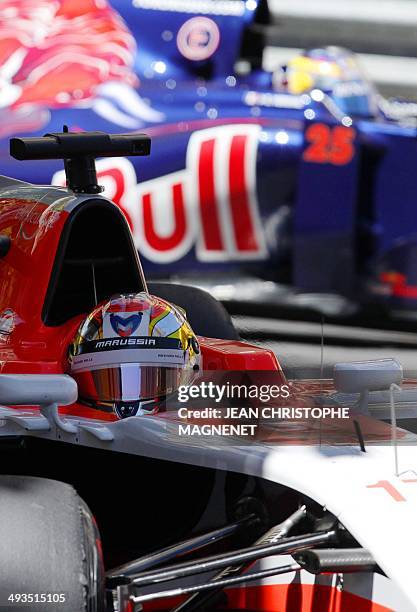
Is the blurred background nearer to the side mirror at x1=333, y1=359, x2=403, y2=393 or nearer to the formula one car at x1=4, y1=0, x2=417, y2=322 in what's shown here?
the formula one car at x1=4, y1=0, x2=417, y2=322

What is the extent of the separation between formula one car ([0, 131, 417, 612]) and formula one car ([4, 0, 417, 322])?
3263mm

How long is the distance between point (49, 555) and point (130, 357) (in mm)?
693

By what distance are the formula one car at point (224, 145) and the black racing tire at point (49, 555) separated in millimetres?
4172

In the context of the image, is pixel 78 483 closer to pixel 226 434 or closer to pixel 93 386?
pixel 93 386

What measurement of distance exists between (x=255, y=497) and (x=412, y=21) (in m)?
10.5

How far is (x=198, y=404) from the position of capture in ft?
7.61

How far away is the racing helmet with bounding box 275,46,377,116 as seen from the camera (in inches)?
275

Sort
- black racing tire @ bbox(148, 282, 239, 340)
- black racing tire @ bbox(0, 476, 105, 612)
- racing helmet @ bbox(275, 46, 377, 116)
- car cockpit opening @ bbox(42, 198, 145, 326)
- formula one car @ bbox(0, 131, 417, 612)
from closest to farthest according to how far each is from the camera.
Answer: black racing tire @ bbox(0, 476, 105, 612), formula one car @ bbox(0, 131, 417, 612), car cockpit opening @ bbox(42, 198, 145, 326), black racing tire @ bbox(148, 282, 239, 340), racing helmet @ bbox(275, 46, 377, 116)

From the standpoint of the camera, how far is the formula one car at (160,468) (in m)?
2.05

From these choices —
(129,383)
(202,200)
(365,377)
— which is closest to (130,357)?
(129,383)

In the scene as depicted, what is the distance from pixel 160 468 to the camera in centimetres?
250

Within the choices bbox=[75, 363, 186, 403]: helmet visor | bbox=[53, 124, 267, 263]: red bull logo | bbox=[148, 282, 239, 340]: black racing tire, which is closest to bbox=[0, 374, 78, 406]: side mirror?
bbox=[75, 363, 186, 403]: helmet visor

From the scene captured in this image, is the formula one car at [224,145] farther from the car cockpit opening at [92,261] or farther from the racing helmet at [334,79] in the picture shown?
the car cockpit opening at [92,261]

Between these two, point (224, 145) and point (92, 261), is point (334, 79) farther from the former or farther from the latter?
point (92, 261)
